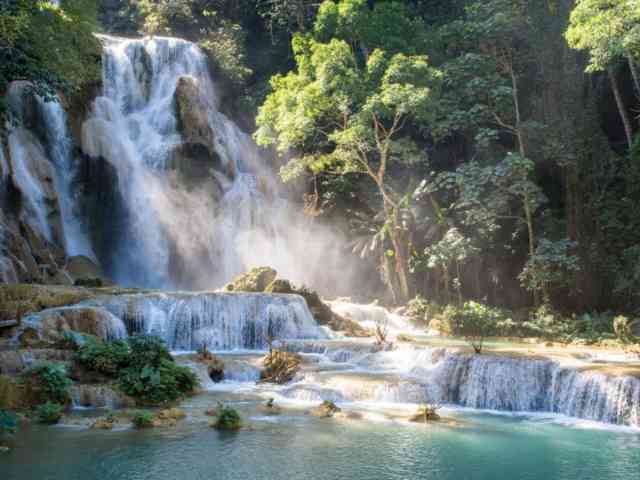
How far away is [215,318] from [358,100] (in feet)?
36.0

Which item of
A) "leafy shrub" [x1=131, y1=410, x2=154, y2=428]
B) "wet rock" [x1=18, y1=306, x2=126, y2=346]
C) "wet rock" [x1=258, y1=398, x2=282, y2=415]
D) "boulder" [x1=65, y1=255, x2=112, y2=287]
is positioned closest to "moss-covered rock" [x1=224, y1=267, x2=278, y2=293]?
"boulder" [x1=65, y1=255, x2=112, y2=287]

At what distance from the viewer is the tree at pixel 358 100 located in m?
24.0

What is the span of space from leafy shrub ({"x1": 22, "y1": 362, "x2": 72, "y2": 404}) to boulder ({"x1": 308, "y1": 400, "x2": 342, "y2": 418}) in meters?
4.25

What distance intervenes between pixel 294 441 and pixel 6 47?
511 inches

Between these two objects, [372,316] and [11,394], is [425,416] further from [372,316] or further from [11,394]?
[372,316]

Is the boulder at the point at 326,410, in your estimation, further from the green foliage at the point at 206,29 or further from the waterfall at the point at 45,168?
the green foliage at the point at 206,29

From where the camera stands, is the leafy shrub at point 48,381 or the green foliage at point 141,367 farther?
the green foliage at point 141,367

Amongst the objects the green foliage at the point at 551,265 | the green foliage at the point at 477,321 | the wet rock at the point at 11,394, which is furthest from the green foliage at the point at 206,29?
the wet rock at the point at 11,394

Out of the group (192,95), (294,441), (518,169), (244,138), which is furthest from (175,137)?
(294,441)

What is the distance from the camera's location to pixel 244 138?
3231cm

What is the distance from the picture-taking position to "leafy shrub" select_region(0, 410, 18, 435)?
29.9 ft

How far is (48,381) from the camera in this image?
11.2 m

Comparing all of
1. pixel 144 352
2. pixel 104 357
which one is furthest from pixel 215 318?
pixel 104 357

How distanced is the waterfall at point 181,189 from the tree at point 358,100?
11.7ft
